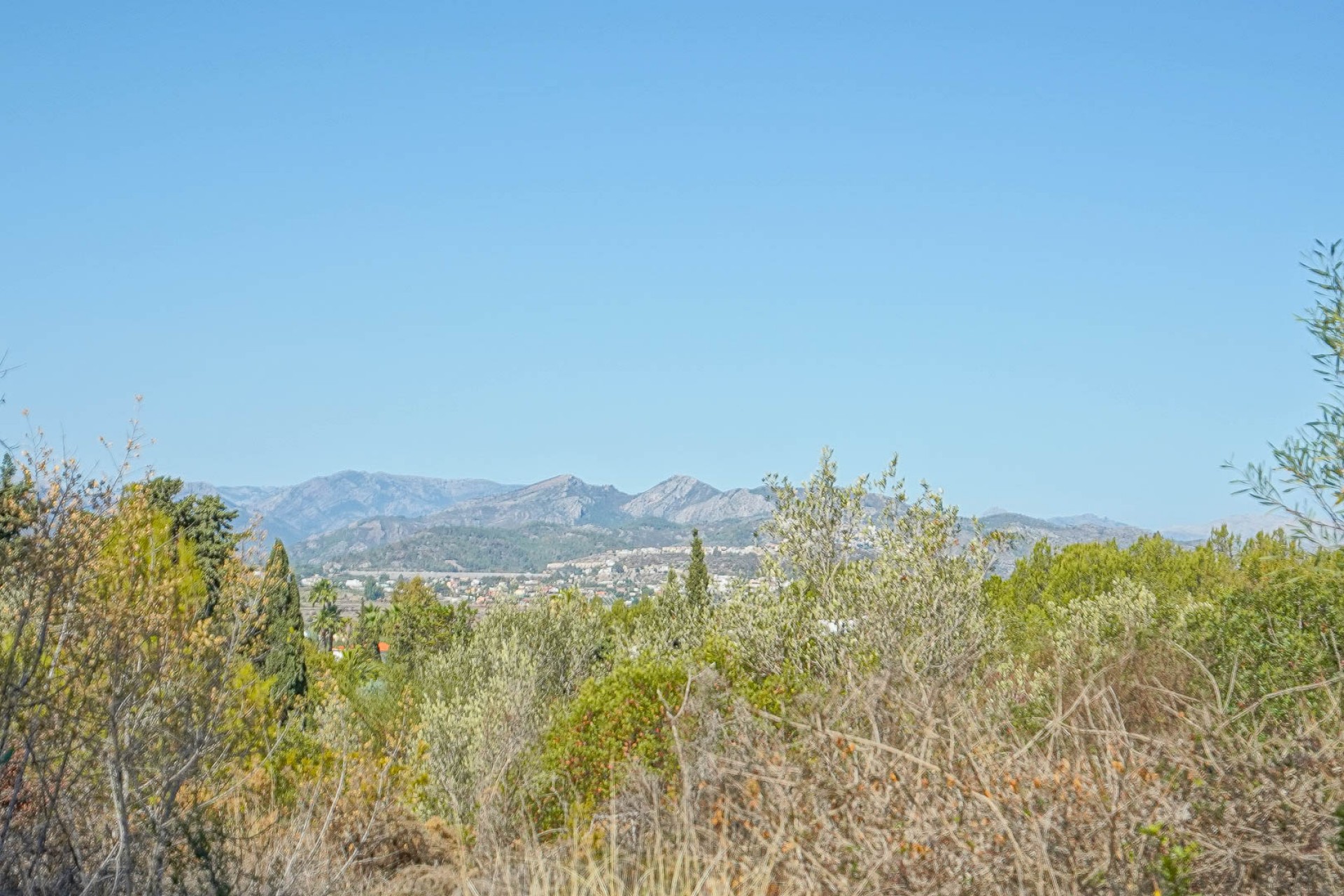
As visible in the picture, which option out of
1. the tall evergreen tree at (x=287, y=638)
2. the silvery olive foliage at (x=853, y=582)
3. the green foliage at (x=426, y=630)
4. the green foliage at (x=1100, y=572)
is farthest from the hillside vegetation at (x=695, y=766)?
the green foliage at (x=426, y=630)

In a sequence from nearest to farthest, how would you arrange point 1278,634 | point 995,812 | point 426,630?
point 995,812 < point 1278,634 < point 426,630

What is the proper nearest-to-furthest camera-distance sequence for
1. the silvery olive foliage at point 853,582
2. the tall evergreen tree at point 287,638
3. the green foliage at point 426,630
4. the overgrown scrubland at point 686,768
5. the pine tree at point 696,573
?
the overgrown scrubland at point 686,768 → the silvery olive foliage at point 853,582 → the tall evergreen tree at point 287,638 → the green foliage at point 426,630 → the pine tree at point 696,573

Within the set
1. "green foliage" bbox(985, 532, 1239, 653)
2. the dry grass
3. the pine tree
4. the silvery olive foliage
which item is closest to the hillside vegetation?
the dry grass

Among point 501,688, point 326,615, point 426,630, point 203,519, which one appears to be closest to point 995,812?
point 501,688

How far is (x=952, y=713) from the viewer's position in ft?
20.8

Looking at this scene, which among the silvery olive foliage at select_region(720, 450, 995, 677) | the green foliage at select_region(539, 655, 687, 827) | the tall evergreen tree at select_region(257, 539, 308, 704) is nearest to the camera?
the green foliage at select_region(539, 655, 687, 827)

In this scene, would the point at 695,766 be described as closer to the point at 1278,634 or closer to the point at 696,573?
the point at 1278,634

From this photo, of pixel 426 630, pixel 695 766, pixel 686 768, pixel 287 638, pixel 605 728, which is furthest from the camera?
pixel 426 630

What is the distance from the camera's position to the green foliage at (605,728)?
14.2 meters

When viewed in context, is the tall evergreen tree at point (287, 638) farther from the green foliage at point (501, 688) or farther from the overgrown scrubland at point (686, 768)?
the overgrown scrubland at point (686, 768)

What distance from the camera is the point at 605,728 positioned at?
14.7 metres

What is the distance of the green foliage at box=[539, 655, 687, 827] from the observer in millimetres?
14250

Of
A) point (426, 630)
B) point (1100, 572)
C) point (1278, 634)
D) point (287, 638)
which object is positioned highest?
point (1278, 634)

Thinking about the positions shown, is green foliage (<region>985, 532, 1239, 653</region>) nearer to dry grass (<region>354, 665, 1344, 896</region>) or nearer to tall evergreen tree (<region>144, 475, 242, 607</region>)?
tall evergreen tree (<region>144, 475, 242, 607</region>)
